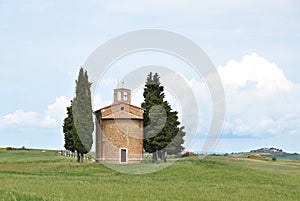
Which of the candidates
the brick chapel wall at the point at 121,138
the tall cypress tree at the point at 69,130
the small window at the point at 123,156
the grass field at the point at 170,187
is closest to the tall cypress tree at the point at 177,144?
the brick chapel wall at the point at 121,138

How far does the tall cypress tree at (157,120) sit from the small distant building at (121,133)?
1086 millimetres

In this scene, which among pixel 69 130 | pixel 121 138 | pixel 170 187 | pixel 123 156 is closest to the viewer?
pixel 170 187

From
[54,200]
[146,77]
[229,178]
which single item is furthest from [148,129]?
[54,200]

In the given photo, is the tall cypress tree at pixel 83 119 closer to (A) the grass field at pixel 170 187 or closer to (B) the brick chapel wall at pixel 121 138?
(B) the brick chapel wall at pixel 121 138

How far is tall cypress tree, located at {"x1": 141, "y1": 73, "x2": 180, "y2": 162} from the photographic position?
69688 mm

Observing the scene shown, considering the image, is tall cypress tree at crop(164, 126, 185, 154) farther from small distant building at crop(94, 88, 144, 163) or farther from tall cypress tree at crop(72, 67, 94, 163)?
tall cypress tree at crop(72, 67, 94, 163)

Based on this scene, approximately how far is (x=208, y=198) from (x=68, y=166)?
111 feet

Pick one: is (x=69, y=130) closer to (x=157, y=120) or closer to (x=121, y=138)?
(x=121, y=138)

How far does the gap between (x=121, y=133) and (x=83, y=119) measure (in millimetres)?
5287

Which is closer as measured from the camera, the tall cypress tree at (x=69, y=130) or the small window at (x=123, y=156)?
the small window at (x=123, y=156)

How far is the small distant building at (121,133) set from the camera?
226ft

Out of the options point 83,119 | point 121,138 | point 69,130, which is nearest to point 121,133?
point 121,138

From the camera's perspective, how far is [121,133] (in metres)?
69.1

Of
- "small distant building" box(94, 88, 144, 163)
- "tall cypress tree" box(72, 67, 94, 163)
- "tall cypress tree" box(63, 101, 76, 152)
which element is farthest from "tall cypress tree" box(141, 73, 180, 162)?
"tall cypress tree" box(63, 101, 76, 152)
